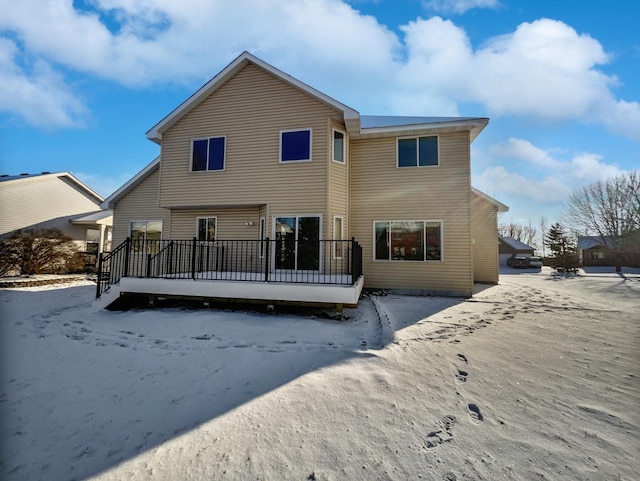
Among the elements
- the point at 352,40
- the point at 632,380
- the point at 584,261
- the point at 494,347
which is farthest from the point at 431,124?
the point at 584,261

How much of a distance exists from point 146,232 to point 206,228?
3358 mm

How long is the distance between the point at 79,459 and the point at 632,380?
6507mm

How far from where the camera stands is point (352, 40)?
339 inches

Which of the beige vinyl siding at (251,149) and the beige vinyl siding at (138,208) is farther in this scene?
the beige vinyl siding at (138,208)

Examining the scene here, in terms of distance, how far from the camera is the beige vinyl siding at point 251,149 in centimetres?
966

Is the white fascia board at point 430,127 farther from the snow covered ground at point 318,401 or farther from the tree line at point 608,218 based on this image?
the tree line at point 608,218

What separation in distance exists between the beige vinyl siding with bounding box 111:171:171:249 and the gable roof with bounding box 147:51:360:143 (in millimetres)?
2283

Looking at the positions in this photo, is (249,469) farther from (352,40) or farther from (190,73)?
(190,73)

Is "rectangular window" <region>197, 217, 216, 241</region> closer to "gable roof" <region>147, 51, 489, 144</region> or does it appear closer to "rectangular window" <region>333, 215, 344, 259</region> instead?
"gable roof" <region>147, 51, 489, 144</region>

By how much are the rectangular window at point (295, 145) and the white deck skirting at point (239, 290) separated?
4.47 metres

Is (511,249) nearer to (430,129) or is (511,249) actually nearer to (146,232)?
(430,129)

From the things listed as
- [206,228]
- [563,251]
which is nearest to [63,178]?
[206,228]

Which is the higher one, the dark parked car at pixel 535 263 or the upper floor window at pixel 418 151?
the upper floor window at pixel 418 151

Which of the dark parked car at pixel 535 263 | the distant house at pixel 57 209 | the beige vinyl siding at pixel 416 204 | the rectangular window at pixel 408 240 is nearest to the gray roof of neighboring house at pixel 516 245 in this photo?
the dark parked car at pixel 535 263
